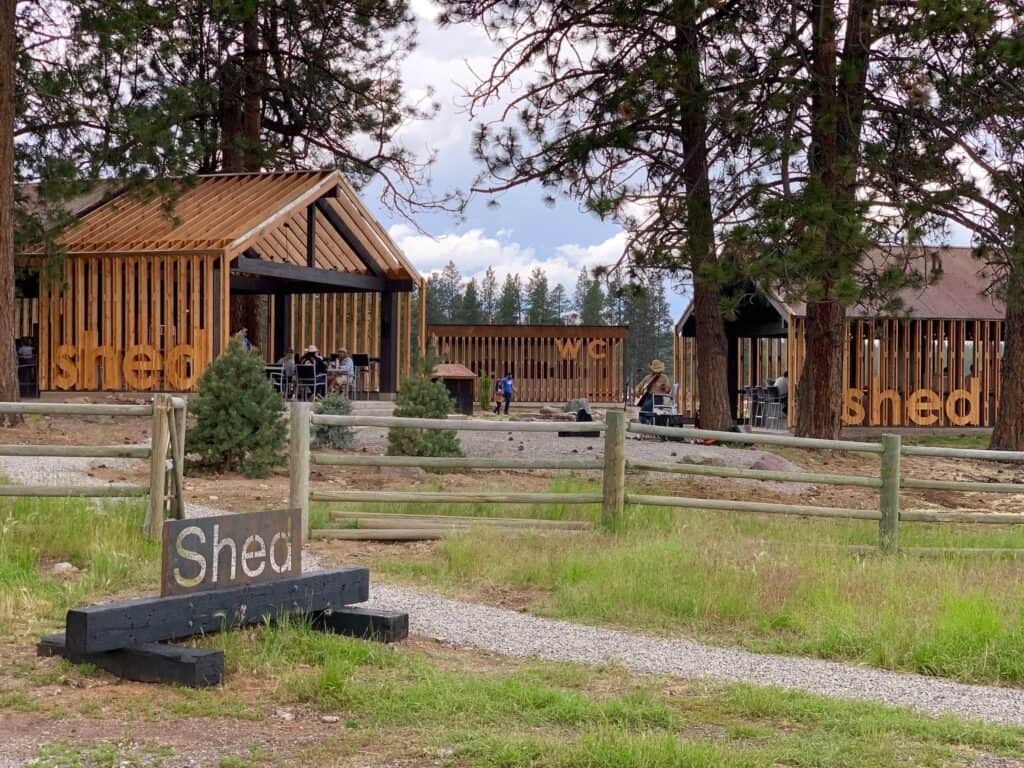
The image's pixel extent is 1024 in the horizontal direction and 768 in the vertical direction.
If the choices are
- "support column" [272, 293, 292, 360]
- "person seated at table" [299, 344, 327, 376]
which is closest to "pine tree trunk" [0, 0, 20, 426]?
"person seated at table" [299, 344, 327, 376]

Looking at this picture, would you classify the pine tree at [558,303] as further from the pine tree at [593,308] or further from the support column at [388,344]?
the support column at [388,344]

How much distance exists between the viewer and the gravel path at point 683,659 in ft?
19.0

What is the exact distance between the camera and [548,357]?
37.6m

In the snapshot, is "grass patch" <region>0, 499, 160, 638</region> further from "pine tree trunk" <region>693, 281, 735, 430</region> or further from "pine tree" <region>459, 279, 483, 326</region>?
"pine tree" <region>459, 279, 483, 326</region>

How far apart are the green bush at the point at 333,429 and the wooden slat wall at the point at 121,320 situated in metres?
4.98

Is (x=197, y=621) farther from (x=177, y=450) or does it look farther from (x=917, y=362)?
(x=917, y=362)

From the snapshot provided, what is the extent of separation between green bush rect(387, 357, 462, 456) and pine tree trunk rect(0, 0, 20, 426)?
19.2 ft

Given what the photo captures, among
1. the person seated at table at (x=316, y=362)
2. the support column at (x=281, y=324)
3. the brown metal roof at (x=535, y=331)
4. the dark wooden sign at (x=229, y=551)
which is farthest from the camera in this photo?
the brown metal roof at (x=535, y=331)

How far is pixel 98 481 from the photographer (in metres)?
11.9

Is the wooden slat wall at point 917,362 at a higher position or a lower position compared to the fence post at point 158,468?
higher

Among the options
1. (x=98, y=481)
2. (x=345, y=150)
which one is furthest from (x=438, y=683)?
(x=345, y=150)

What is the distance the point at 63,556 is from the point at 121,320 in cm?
1287

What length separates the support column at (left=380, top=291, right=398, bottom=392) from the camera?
25875 millimetres

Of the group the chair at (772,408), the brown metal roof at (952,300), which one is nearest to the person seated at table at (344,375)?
the chair at (772,408)
